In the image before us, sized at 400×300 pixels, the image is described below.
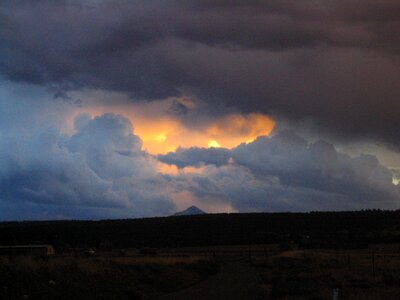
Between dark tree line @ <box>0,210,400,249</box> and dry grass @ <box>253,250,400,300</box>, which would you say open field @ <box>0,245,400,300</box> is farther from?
dark tree line @ <box>0,210,400,249</box>

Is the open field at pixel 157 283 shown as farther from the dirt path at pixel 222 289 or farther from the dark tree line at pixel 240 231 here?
the dark tree line at pixel 240 231

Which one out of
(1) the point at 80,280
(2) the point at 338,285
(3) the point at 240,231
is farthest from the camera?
(3) the point at 240,231

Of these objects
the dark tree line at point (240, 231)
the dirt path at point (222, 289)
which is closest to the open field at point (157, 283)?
the dirt path at point (222, 289)

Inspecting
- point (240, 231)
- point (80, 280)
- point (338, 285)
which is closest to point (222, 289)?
point (338, 285)

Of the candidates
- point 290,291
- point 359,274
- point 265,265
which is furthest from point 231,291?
point 265,265

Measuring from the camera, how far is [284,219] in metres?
176

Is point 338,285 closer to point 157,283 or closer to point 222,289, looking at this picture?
point 222,289

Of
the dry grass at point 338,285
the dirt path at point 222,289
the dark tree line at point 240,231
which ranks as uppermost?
the dark tree line at point 240,231

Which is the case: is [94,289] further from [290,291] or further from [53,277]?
[290,291]

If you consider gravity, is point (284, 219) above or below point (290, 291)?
above

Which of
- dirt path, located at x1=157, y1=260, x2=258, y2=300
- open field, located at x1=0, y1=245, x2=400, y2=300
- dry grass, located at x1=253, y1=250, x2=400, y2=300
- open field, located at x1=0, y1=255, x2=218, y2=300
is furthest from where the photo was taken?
dirt path, located at x1=157, y1=260, x2=258, y2=300

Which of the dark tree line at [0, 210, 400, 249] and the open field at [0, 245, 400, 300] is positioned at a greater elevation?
the dark tree line at [0, 210, 400, 249]

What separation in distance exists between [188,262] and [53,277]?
2665 centimetres

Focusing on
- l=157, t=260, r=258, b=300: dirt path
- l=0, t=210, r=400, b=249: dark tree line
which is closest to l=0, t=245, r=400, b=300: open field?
l=157, t=260, r=258, b=300: dirt path
